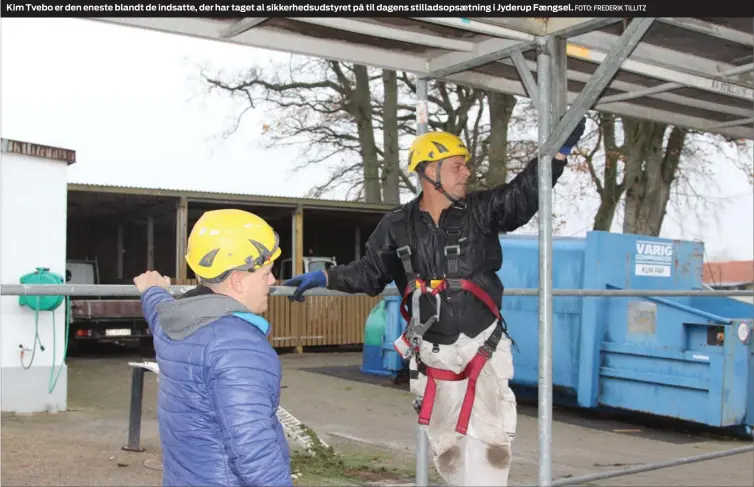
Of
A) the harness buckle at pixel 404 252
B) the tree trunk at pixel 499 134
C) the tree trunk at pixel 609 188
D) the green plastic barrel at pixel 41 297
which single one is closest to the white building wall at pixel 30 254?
the green plastic barrel at pixel 41 297

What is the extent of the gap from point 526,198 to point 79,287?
6.50 feet

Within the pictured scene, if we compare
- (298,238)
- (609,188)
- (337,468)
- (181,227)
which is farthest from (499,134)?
(337,468)

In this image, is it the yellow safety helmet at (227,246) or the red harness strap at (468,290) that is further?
the red harness strap at (468,290)

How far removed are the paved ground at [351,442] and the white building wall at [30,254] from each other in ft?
1.06

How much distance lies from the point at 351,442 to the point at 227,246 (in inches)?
245

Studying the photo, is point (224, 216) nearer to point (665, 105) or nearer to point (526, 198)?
point (526, 198)

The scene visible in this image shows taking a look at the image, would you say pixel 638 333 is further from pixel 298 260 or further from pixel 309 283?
pixel 298 260

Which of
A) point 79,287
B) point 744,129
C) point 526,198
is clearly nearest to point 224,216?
point 79,287

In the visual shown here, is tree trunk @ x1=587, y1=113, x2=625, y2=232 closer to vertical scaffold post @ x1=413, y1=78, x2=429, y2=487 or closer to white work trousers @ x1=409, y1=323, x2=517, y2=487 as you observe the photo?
vertical scaffold post @ x1=413, y1=78, x2=429, y2=487

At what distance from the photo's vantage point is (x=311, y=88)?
25.6 metres

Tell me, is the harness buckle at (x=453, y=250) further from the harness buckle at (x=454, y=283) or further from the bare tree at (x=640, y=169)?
the bare tree at (x=640, y=169)

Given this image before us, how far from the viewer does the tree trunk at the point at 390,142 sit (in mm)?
23703
